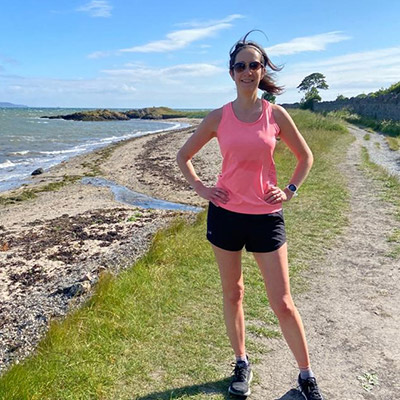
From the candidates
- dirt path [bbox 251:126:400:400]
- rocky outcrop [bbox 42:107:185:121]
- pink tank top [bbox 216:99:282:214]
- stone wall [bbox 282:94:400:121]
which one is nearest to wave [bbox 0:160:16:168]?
dirt path [bbox 251:126:400:400]

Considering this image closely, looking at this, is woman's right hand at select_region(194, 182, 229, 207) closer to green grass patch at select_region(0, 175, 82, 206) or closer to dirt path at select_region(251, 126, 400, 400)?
dirt path at select_region(251, 126, 400, 400)

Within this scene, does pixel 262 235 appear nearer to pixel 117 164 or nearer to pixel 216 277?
pixel 216 277

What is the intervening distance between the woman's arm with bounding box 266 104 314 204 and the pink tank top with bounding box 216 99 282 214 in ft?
0.18

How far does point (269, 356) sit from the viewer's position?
375 centimetres

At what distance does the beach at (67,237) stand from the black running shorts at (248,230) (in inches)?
94.6

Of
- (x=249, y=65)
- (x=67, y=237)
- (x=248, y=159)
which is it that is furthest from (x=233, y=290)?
(x=67, y=237)

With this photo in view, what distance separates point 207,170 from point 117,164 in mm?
6673

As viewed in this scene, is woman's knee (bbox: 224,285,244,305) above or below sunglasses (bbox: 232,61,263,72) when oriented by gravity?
below

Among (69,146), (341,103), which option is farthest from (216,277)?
→ (341,103)

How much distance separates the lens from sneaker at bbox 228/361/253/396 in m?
3.19

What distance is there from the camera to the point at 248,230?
2807 millimetres

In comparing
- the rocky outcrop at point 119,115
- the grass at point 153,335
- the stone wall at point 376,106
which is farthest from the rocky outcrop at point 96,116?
the grass at point 153,335

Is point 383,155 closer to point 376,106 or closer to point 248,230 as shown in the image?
point 248,230

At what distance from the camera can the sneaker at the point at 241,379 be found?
10.5ft
